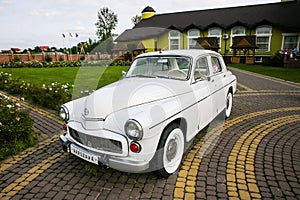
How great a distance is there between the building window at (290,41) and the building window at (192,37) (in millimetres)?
10843

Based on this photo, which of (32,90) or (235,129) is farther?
(32,90)

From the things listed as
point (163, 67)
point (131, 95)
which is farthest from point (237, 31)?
point (131, 95)

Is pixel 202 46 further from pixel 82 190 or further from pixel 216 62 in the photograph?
pixel 82 190

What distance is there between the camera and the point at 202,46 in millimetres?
26891

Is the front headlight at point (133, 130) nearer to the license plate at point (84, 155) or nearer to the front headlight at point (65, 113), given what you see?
the license plate at point (84, 155)

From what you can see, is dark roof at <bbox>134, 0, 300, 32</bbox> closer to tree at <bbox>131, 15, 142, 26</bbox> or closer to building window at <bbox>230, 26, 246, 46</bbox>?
building window at <bbox>230, 26, 246, 46</bbox>

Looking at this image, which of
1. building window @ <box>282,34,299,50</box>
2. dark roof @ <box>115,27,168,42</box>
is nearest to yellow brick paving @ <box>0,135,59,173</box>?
building window @ <box>282,34,299,50</box>

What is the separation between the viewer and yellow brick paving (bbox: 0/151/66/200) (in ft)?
9.26

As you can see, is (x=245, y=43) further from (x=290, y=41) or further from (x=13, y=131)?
(x=13, y=131)

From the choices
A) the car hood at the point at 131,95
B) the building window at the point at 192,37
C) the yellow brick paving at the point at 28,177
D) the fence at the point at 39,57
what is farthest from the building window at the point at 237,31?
the yellow brick paving at the point at 28,177

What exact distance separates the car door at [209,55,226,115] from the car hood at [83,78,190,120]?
100cm

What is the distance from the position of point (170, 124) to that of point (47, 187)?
1903 mm

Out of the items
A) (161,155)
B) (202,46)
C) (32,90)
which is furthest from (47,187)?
(202,46)

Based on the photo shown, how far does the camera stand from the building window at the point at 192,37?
1208 inches
